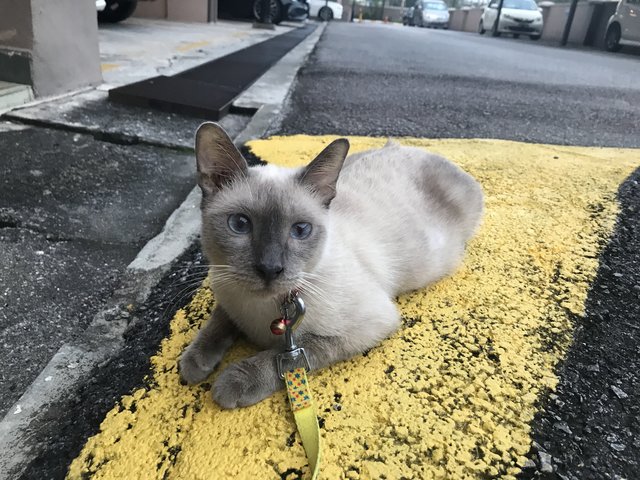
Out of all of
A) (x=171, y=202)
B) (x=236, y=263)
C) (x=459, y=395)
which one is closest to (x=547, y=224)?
(x=459, y=395)

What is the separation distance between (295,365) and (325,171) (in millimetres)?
665

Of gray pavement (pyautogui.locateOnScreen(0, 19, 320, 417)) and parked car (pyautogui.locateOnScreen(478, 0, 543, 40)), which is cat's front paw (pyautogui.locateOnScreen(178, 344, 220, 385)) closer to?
gray pavement (pyautogui.locateOnScreen(0, 19, 320, 417))

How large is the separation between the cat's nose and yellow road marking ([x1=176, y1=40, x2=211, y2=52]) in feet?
24.5

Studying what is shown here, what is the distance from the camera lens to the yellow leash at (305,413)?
139 cm

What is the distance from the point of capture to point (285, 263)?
1506mm

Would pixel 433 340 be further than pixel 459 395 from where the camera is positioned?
Yes

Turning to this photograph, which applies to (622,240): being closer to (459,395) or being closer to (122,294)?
(459,395)

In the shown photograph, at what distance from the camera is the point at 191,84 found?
5.21 meters

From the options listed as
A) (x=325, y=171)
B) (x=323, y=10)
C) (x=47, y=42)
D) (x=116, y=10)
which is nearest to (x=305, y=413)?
(x=325, y=171)

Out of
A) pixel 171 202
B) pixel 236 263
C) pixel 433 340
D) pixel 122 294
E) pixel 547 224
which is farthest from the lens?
pixel 171 202

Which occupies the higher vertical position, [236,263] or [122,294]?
[236,263]

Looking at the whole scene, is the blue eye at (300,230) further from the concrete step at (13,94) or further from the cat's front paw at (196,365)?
the concrete step at (13,94)

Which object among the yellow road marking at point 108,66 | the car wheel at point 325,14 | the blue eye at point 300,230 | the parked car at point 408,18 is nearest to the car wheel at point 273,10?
the yellow road marking at point 108,66

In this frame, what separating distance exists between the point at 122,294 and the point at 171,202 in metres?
1.00
